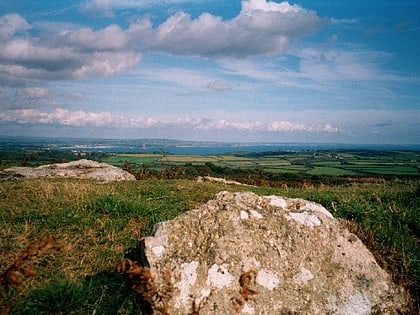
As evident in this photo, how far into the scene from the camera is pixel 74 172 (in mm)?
21781

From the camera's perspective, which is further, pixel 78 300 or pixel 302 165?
pixel 302 165

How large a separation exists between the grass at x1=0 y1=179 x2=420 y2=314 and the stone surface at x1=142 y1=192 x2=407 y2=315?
0.69 meters

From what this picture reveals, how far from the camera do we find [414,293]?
19.7 ft

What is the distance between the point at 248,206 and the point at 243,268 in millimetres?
1308

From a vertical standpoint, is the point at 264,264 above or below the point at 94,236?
above

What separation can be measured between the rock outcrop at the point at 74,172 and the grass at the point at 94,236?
8.11 meters

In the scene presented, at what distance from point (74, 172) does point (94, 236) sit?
15.1m

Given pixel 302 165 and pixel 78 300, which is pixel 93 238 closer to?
pixel 78 300

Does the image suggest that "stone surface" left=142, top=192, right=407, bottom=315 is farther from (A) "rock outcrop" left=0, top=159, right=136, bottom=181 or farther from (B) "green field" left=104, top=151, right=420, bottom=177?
(B) "green field" left=104, top=151, right=420, bottom=177

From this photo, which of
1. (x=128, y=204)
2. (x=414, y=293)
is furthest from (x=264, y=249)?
(x=128, y=204)

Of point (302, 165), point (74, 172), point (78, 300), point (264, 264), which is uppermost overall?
point (264, 264)

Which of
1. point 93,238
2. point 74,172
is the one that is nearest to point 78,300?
point 93,238

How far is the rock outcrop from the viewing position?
1966 centimetres

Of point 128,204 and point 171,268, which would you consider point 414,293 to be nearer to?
point 171,268
